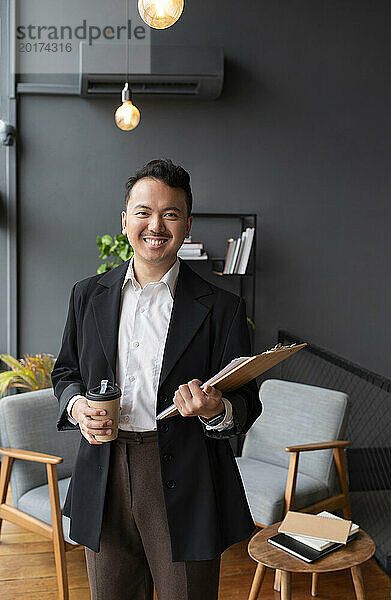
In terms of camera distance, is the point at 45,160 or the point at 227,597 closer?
the point at 227,597

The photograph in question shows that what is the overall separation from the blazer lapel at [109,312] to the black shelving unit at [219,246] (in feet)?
10.5

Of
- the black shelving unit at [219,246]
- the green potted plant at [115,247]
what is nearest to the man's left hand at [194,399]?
the green potted plant at [115,247]

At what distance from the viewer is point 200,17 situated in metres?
4.91

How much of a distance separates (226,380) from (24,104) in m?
3.96

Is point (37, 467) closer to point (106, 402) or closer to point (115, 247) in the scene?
point (115, 247)

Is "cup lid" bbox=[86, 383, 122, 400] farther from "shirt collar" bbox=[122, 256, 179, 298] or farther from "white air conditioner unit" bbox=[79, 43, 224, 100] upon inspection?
"white air conditioner unit" bbox=[79, 43, 224, 100]

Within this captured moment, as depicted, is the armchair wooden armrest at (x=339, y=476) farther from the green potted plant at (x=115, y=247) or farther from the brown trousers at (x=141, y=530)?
the green potted plant at (x=115, y=247)

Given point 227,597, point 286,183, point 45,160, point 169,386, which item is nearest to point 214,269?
point 286,183

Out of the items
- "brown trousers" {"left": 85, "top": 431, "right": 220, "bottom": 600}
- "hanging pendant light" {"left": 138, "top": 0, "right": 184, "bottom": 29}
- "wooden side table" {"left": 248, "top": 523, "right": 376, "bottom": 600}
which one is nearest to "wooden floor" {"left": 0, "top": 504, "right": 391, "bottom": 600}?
"wooden side table" {"left": 248, "top": 523, "right": 376, "bottom": 600}

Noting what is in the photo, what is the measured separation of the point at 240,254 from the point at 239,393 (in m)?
3.11

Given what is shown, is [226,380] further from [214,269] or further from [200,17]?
[200,17]

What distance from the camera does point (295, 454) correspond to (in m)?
3.23

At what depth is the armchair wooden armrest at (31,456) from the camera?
2979 millimetres

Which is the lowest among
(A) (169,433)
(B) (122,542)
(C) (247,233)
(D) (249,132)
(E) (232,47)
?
(B) (122,542)
